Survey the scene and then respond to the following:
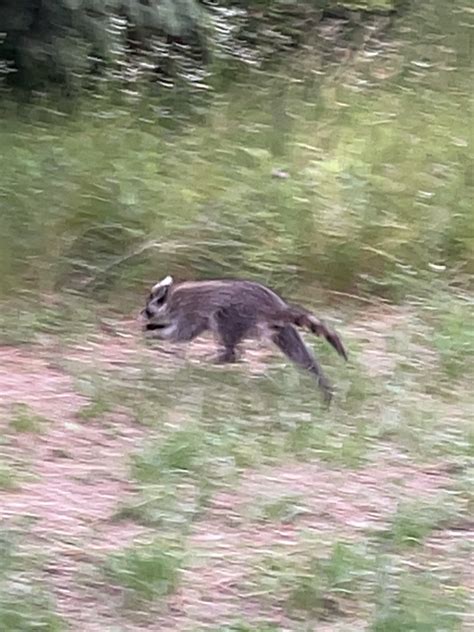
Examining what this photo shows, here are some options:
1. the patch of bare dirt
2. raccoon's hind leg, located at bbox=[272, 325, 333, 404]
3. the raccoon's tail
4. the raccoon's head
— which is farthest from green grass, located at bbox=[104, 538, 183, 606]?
the raccoon's head

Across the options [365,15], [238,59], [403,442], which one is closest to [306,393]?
[403,442]

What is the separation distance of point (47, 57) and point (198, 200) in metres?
1.97

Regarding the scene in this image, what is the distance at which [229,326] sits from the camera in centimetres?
638

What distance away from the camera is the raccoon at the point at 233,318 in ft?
20.5

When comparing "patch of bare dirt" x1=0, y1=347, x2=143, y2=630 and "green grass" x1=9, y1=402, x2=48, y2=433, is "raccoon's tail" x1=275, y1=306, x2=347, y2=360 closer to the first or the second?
"patch of bare dirt" x1=0, y1=347, x2=143, y2=630

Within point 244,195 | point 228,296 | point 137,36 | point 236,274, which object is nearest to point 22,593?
point 228,296

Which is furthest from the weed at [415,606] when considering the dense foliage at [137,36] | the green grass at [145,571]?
the dense foliage at [137,36]

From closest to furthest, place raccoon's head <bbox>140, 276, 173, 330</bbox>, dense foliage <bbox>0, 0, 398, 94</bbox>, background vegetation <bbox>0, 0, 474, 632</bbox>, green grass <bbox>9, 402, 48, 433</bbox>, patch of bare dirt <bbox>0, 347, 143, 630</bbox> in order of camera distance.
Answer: background vegetation <bbox>0, 0, 474, 632</bbox>, patch of bare dirt <bbox>0, 347, 143, 630</bbox>, green grass <bbox>9, 402, 48, 433</bbox>, raccoon's head <bbox>140, 276, 173, 330</bbox>, dense foliage <bbox>0, 0, 398, 94</bbox>

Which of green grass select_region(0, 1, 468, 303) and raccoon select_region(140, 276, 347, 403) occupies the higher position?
raccoon select_region(140, 276, 347, 403)

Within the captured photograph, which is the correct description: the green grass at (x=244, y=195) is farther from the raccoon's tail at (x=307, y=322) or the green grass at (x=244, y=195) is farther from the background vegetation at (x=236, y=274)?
the raccoon's tail at (x=307, y=322)

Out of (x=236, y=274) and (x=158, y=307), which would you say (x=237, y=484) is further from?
(x=236, y=274)

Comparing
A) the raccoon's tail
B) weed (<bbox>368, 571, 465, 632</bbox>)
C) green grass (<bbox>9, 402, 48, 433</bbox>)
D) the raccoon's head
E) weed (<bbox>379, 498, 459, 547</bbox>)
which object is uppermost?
weed (<bbox>368, 571, 465, 632</bbox>)

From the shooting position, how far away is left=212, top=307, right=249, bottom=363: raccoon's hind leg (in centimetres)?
635

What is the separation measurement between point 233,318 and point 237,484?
134 cm
